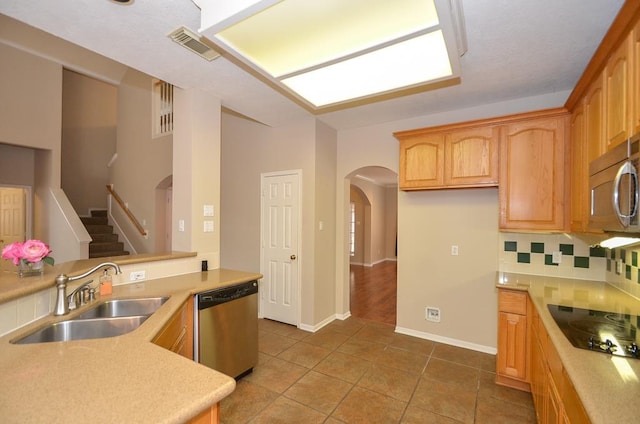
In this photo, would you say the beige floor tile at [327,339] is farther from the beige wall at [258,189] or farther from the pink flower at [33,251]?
the pink flower at [33,251]

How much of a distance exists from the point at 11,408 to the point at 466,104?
3.97 m

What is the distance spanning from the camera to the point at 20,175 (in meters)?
5.16

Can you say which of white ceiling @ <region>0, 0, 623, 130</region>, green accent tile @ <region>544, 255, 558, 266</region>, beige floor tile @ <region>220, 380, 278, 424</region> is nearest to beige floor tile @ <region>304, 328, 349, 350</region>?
beige floor tile @ <region>220, 380, 278, 424</region>

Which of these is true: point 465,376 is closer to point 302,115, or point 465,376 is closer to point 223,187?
point 302,115

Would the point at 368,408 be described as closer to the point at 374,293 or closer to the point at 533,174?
the point at 533,174

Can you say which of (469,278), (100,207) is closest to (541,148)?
(469,278)

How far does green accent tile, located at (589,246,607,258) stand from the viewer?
2671 mm

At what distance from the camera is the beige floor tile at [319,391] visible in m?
2.30

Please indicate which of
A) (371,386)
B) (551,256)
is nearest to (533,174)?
(551,256)

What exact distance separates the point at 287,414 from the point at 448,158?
2.86 meters

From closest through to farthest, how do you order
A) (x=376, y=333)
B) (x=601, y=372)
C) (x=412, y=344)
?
(x=601, y=372) → (x=412, y=344) → (x=376, y=333)

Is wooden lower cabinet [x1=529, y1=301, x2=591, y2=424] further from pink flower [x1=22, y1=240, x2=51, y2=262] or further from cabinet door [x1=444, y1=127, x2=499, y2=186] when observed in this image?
pink flower [x1=22, y1=240, x2=51, y2=262]

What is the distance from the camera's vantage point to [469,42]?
2113 mm

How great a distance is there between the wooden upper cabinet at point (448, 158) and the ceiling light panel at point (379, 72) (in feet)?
4.49
